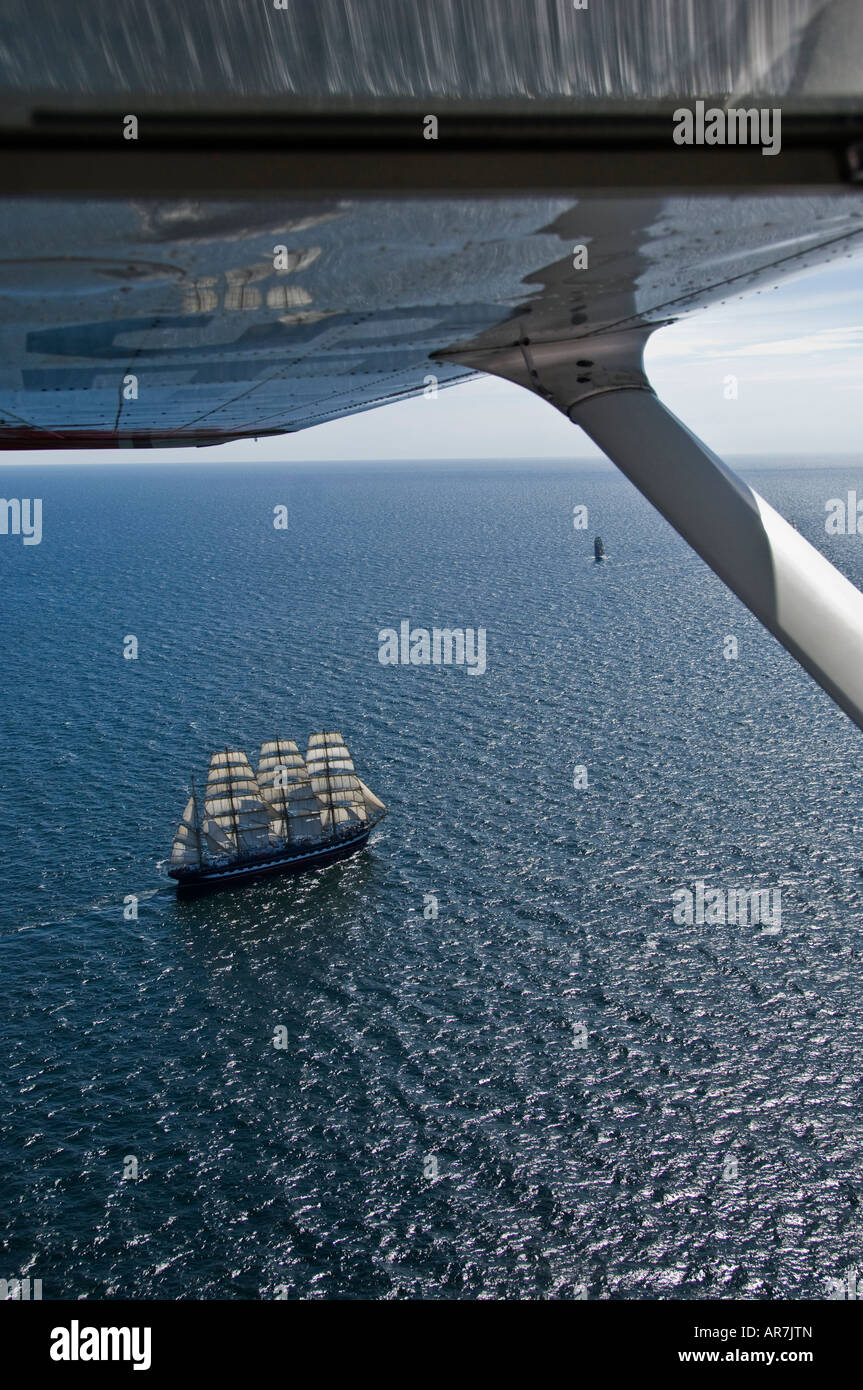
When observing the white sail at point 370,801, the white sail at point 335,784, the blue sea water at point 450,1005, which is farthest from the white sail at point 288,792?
the blue sea water at point 450,1005

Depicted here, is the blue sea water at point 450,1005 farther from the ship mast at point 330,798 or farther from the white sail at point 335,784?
the ship mast at point 330,798

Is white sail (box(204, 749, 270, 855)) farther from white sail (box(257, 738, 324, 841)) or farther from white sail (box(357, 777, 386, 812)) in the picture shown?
white sail (box(357, 777, 386, 812))

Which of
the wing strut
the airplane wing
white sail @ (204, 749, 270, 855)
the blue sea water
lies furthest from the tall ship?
the airplane wing

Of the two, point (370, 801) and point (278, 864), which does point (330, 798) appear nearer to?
point (370, 801)

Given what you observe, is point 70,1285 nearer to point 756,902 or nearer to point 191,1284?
point 191,1284

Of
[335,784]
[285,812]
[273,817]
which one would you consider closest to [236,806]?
[285,812]

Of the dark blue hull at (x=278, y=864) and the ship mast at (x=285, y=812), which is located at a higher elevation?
the ship mast at (x=285, y=812)
